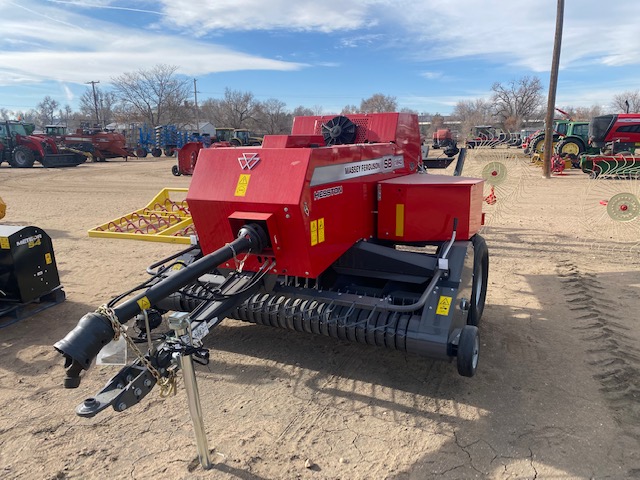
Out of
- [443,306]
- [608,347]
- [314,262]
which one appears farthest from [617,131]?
[314,262]

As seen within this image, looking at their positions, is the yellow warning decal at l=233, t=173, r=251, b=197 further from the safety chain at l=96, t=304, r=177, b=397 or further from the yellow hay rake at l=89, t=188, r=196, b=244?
the yellow hay rake at l=89, t=188, r=196, b=244

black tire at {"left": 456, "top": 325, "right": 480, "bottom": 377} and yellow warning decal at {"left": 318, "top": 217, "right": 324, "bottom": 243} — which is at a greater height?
yellow warning decal at {"left": 318, "top": 217, "right": 324, "bottom": 243}

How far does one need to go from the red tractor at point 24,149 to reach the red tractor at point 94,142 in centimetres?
259

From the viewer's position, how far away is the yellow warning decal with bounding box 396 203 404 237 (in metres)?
4.28

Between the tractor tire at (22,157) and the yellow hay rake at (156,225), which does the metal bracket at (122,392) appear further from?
Result: the tractor tire at (22,157)

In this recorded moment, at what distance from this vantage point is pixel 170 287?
2.53 metres

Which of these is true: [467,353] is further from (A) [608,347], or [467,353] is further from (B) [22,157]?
(B) [22,157]

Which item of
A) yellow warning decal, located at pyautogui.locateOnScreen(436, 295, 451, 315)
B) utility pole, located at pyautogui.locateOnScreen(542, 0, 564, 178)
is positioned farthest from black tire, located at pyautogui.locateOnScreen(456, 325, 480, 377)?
utility pole, located at pyautogui.locateOnScreen(542, 0, 564, 178)

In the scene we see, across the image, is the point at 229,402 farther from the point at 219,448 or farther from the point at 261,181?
the point at 261,181

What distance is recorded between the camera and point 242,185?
3.30 meters

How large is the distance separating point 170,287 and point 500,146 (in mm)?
7854

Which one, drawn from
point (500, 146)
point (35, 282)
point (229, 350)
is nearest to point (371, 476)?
point (229, 350)

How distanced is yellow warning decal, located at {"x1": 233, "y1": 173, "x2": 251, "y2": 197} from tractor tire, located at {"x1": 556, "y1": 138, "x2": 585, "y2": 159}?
20029 millimetres

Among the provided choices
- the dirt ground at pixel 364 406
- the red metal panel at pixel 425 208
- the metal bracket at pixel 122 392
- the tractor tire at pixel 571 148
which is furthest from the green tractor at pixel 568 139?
the metal bracket at pixel 122 392
